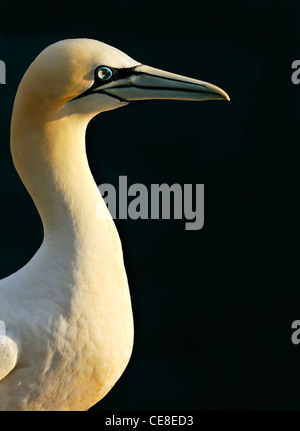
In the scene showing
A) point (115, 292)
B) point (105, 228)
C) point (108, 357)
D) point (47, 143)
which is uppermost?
point (47, 143)

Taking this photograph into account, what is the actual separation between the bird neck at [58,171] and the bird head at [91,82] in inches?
2.6

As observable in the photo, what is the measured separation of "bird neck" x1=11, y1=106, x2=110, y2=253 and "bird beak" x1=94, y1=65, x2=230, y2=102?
0.66 feet

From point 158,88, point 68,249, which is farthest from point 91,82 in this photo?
point 68,249

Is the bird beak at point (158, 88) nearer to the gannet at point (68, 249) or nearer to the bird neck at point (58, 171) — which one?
the gannet at point (68, 249)

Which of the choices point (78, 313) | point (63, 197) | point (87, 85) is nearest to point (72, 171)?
point (63, 197)

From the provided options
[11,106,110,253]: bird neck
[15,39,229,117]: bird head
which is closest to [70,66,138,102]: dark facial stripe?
[15,39,229,117]: bird head

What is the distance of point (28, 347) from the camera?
135 inches

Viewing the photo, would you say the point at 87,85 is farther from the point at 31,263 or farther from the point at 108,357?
the point at 108,357

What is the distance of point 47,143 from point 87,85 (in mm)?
277

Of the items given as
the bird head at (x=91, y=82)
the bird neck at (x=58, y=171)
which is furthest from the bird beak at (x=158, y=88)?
the bird neck at (x=58, y=171)

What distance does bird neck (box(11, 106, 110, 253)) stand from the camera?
11.6 feet

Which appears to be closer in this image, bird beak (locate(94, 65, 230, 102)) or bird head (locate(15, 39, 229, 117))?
bird head (locate(15, 39, 229, 117))

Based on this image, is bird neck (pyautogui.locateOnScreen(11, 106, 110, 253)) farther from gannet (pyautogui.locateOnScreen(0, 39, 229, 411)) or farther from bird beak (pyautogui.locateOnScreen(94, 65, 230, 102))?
bird beak (pyautogui.locateOnScreen(94, 65, 230, 102))

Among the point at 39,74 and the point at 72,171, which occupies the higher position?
the point at 39,74
